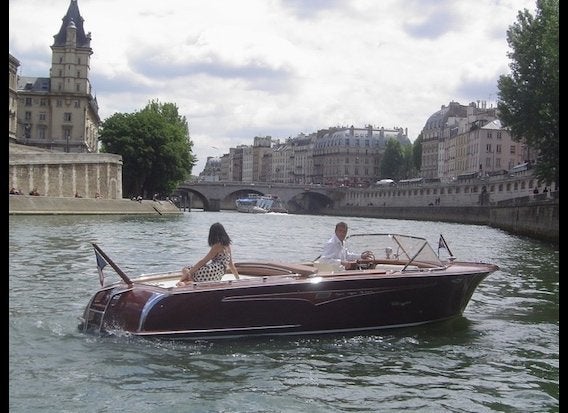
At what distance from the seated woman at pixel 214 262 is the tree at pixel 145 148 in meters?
→ 68.4

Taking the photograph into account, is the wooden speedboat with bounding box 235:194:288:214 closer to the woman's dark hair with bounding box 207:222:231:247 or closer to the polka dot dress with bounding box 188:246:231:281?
the polka dot dress with bounding box 188:246:231:281

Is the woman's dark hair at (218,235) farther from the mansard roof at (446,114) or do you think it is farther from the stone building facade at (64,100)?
the mansard roof at (446,114)

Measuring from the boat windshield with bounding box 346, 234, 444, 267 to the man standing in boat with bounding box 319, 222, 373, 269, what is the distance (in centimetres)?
45

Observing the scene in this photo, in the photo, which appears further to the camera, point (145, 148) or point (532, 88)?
point (145, 148)

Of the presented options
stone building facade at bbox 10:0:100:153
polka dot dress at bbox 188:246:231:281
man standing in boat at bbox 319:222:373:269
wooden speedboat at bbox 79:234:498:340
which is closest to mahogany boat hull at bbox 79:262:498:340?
wooden speedboat at bbox 79:234:498:340

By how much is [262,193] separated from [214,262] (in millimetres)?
117483

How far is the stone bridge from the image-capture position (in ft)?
399

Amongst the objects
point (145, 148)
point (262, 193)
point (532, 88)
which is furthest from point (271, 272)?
point (262, 193)

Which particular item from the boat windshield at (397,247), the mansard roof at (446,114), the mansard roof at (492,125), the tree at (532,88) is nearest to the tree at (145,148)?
the tree at (532,88)

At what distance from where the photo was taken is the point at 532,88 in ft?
133

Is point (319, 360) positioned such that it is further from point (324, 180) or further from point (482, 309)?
point (324, 180)

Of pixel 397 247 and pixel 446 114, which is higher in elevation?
pixel 446 114

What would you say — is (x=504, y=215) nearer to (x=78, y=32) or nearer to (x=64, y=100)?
(x=64, y=100)

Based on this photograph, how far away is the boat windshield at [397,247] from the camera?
38.1 feet
